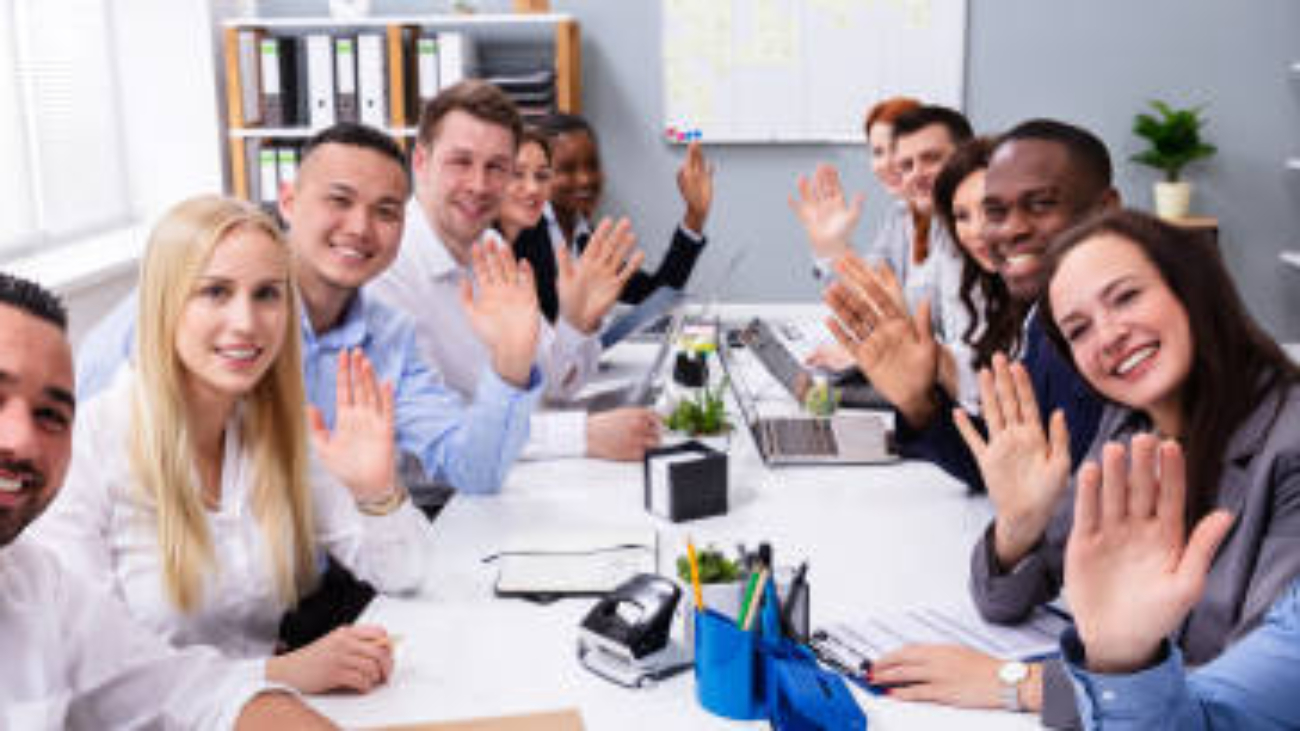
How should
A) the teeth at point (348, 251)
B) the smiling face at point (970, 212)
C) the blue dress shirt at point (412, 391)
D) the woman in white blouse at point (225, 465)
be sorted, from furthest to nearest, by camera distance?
the smiling face at point (970, 212)
the teeth at point (348, 251)
the blue dress shirt at point (412, 391)
the woman in white blouse at point (225, 465)

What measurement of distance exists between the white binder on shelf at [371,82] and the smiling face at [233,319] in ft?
10.7

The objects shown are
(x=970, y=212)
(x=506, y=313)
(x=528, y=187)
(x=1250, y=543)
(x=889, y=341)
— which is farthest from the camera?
(x=528, y=187)

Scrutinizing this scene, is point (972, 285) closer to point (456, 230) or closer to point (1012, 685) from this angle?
point (456, 230)

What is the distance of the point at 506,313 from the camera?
2.17 m

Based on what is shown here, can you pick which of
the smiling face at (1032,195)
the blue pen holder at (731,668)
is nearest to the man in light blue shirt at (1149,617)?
the blue pen holder at (731,668)

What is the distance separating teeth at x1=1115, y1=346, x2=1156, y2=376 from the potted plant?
3.70m

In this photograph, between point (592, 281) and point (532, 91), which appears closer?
point (592, 281)

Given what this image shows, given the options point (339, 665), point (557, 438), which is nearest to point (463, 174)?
point (557, 438)

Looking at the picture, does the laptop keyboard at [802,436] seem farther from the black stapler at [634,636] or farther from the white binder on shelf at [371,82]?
the white binder on shelf at [371,82]

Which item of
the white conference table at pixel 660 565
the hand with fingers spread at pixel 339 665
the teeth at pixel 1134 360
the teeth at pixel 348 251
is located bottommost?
the white conference table at pixel 660 565

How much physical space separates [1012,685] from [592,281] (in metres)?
1.72

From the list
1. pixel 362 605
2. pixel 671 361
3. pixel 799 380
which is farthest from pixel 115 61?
pixel 362 605

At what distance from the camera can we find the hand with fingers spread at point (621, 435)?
2.27 metres

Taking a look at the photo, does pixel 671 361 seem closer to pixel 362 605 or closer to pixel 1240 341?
pixel 362 605
